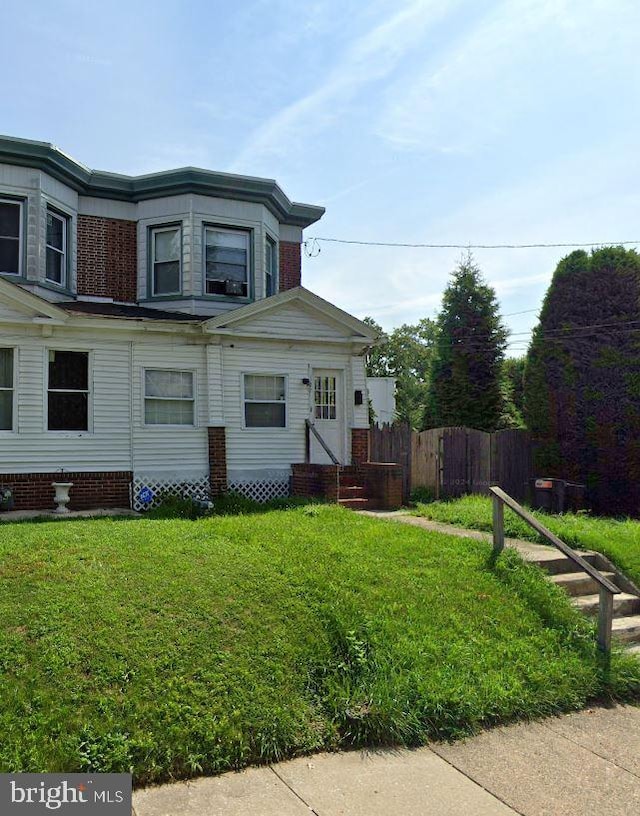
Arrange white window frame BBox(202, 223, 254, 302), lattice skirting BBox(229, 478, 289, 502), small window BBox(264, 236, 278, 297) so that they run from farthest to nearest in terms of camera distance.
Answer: small window BBox(264, 236, 278, 297) → white window frame BBox(202, 223, 254, 302) → lattice skirting BBox(229, 478, 289, 502)

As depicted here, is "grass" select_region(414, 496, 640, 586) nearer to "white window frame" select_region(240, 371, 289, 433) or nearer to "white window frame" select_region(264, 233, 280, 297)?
"white window frame" select_region(240, 371, 289, 433)

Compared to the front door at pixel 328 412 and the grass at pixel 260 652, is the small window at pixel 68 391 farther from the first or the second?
the grass at pixel 260 652

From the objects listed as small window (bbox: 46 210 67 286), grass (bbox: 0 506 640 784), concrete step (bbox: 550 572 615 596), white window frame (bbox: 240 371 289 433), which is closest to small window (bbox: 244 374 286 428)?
white window frame (bbox: 240 371 289 433)

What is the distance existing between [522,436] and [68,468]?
32.7 ft

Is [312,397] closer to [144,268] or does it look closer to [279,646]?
[144,268]

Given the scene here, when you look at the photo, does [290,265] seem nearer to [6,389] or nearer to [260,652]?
[6,389]

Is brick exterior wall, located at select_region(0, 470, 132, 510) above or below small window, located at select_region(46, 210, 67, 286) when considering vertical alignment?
below

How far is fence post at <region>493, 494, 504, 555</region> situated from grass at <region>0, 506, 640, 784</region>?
0.80 ft

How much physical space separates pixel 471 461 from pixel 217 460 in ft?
19.6

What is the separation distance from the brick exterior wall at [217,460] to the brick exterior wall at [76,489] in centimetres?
157

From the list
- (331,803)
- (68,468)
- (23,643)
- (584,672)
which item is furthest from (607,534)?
(68,468)

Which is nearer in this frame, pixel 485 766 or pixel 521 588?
pixel 485 766

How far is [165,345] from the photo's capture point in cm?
1309

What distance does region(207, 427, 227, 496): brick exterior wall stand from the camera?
1329 cm
